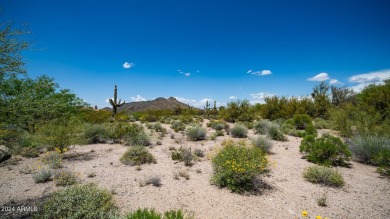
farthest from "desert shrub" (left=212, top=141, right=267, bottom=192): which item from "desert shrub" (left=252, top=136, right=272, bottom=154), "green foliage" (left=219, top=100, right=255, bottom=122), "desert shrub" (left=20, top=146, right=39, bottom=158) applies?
"green foliage" (left=219, top=100, right=255, bottom=122)

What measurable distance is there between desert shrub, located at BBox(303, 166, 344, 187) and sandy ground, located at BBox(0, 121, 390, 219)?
0.77ft

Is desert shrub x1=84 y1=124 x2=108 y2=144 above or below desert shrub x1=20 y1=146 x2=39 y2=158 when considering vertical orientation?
above

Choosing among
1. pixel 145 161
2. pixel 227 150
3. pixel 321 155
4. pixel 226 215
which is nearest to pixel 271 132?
pixel 321 155

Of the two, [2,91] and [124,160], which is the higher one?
[2,91]

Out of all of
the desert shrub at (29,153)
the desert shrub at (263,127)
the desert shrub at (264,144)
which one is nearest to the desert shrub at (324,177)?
the desert shrub at (264,144)

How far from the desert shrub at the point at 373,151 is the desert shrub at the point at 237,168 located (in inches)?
182

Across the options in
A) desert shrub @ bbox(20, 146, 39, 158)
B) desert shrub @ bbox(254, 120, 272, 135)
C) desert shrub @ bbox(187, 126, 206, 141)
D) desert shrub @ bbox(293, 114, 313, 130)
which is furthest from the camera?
desert shrub @ bbox(293, 114, 313, 130)

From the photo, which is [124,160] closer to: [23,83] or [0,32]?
[23,83]

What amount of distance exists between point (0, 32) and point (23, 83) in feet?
6.39

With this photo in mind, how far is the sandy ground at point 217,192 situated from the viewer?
471cm

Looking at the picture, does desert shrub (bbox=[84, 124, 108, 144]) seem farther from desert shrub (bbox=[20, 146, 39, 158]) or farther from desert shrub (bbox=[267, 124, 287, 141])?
desert shrub (bbox=[267, 124, 287, 141])

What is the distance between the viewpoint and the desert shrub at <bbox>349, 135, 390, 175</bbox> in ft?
23.4

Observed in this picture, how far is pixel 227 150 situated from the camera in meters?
6.61

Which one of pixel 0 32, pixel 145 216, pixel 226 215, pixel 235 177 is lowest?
pixel 226 215
